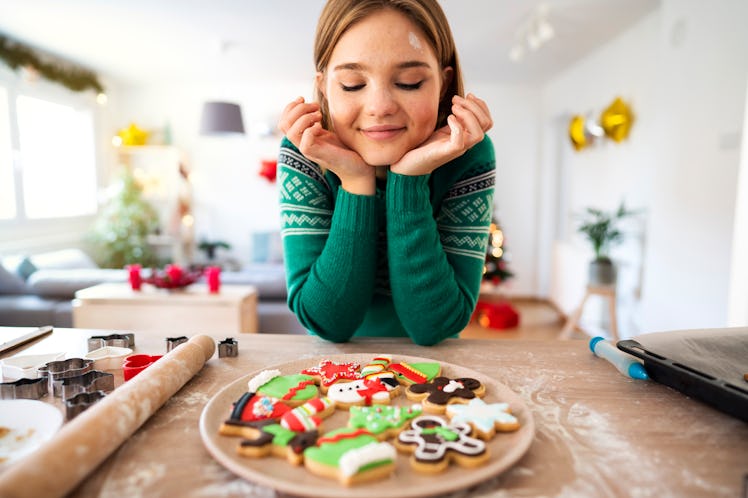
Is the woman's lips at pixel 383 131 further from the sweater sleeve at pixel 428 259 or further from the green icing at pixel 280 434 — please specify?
the green icing at pixel 280 434

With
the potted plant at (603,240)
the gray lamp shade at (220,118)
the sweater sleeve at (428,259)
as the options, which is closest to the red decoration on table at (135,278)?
the gray lamp shade at (220,118)

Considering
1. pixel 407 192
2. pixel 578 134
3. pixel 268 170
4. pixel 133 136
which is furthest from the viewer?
pixel 268 170

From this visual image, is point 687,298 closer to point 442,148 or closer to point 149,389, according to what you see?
point 442,148

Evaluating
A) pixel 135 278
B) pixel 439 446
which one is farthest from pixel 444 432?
pixel 135 278

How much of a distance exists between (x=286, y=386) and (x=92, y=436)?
241 mm

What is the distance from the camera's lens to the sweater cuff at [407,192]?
86 centimetres

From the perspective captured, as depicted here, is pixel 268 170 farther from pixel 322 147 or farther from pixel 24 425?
pixel 24 425

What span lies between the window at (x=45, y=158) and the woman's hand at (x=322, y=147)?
4.19 meters

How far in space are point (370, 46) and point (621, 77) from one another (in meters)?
3.40

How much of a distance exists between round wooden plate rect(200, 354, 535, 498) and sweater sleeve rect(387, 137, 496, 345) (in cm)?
29

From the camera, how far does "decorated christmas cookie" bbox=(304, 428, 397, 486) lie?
44cm

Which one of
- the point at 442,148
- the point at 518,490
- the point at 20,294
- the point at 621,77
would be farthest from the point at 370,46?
the point at 621,77

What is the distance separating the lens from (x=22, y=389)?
0.62 m

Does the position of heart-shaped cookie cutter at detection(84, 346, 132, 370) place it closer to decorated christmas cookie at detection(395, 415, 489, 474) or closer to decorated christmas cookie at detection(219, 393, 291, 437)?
decorated christmas cookie at detection(219, 393, 291, 437)
